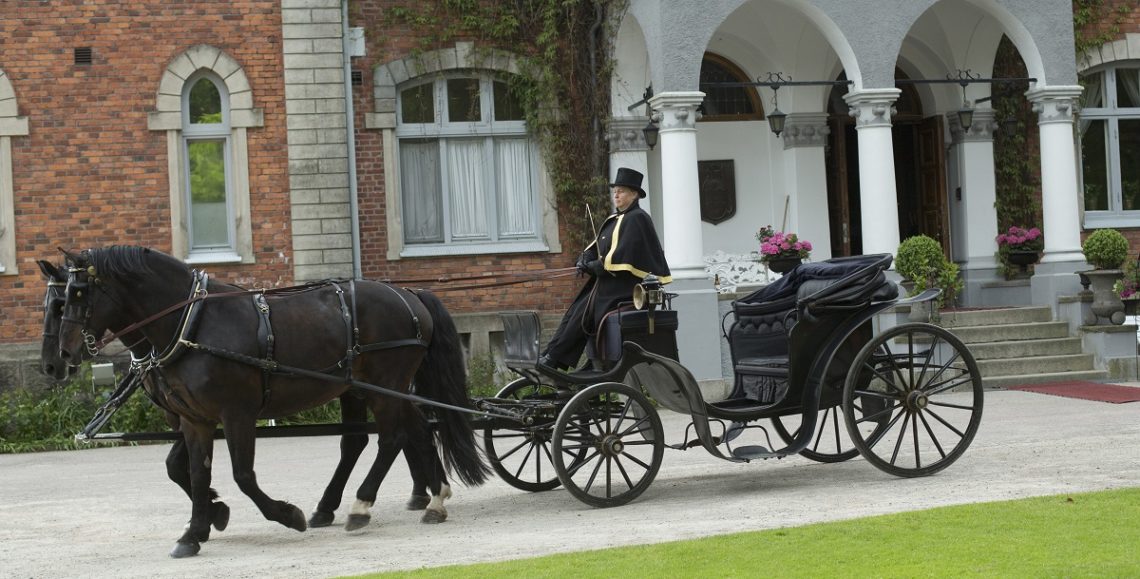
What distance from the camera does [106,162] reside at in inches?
586

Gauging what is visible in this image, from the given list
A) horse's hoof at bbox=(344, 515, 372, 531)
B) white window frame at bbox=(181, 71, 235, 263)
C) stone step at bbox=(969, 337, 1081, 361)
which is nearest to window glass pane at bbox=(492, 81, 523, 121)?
white window frame at bbox=(181, 71, 235, 263)

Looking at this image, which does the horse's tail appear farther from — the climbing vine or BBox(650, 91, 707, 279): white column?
the climbing vine

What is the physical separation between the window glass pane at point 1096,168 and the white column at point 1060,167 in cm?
263

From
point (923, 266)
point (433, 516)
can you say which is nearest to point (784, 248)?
point (923, 266)

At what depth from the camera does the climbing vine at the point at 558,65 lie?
51.4ft

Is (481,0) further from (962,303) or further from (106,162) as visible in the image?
(962,303)

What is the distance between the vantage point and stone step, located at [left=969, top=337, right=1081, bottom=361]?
14641mm

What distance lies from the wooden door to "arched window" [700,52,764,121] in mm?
2382

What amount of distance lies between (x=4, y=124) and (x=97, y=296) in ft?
28.1

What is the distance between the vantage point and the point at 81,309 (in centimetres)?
709

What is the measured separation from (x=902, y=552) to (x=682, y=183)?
8290 mm

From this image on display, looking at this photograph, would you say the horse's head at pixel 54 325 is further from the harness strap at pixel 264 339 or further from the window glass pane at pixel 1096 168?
the window glass pane at pixel 1096 168

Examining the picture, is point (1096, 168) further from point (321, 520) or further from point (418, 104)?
point (321, 520)

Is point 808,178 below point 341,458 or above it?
above
